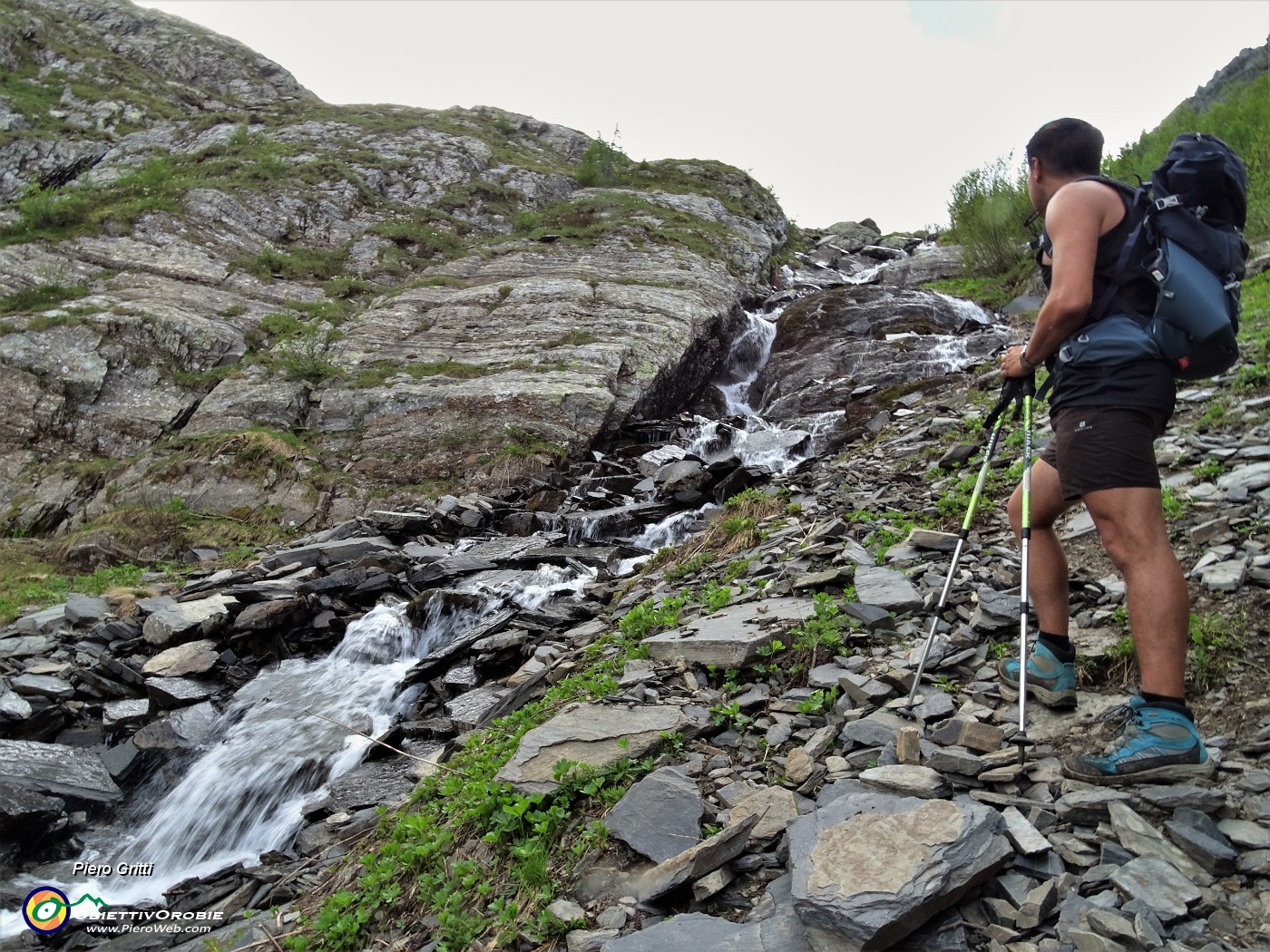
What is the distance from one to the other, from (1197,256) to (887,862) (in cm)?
334

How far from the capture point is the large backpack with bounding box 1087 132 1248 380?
11.2 feet

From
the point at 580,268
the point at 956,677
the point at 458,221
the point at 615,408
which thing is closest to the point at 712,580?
the point at 956,677

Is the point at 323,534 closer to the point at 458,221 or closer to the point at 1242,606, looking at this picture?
the point at 1242,606

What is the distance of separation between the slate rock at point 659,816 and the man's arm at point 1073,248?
3.27 metres

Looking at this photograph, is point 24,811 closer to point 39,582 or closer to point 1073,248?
point 39,582

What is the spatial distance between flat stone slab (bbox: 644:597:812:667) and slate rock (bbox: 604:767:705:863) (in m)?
1.56

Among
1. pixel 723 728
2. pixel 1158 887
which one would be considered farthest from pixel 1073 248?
pixel 723 728

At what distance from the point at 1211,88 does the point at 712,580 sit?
55.4 m

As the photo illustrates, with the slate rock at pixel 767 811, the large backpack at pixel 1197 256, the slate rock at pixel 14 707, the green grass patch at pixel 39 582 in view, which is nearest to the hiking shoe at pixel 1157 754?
the slate rock at pixel 767 811

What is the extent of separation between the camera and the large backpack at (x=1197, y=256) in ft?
11.2

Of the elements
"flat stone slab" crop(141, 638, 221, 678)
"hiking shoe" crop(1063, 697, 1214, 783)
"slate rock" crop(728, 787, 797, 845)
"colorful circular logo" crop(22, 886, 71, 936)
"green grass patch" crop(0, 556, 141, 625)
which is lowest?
"colorful circular logo" crop(22, 886, 71, 936)

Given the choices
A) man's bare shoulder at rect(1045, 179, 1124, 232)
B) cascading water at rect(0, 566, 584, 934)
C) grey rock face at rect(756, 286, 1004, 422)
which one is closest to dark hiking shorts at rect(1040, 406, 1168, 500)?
man's bare shoulder at rect(1045, 179, 1124, 232)

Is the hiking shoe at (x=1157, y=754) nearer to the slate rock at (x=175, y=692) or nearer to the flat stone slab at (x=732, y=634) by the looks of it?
the flat stone slab at (x=732, y=634)

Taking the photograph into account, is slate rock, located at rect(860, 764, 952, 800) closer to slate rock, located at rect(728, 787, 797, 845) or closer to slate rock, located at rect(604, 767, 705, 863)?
slate rock, located at rect(728, 787, 797, 845)
